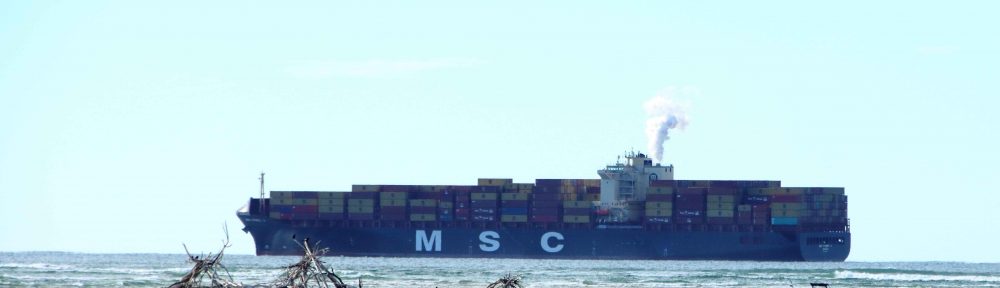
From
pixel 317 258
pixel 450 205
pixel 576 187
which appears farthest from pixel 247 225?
pixel 317 258

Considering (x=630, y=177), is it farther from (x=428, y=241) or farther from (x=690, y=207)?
(x=428, y=241)

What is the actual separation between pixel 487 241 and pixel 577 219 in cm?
543

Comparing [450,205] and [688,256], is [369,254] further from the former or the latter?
[688,256]

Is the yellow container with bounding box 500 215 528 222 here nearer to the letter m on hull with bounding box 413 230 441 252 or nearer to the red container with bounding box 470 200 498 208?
the red container with bounding box 470 200 498 208

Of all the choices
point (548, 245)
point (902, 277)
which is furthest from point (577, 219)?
point (902, 277)

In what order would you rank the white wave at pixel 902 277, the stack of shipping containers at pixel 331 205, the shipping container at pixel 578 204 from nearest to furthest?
the white wave at pixel 902 277
the shipping container at pixel 578 204
the stack of shipping containers at pixel 331 205

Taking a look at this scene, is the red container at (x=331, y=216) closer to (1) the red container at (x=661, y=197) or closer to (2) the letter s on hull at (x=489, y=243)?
(2) the letter s on hull at (x=489, y=243)

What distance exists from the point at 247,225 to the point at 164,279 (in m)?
52.3

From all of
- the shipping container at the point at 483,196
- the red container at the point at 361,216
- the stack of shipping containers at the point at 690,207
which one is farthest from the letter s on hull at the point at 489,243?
the stack of shipping containers at the point at 690,207

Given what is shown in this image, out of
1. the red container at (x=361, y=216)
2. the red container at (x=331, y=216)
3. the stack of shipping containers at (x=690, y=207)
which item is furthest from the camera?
the red container at (x=331, y=216)

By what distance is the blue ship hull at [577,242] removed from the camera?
103 meters

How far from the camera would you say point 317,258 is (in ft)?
64.5

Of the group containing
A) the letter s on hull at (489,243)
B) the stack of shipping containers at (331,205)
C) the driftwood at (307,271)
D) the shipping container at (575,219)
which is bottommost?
the driftwood at (307,271)

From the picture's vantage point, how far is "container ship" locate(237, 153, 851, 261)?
104 meters
